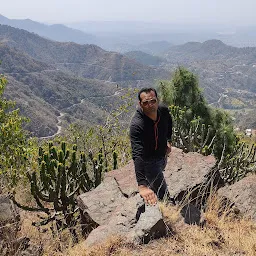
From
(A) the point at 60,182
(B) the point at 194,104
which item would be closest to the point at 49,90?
(B) the point at 194,104

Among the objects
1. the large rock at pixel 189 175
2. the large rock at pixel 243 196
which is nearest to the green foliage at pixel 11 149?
the large rock at pixel 189 175

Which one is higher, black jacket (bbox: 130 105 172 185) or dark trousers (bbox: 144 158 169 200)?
black jacket (bbox: 130 105 172 185)

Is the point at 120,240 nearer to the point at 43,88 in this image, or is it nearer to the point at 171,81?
the point at 171,81

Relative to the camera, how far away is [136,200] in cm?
487

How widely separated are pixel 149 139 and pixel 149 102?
519 millimetres

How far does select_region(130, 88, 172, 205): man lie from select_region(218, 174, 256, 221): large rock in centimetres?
167

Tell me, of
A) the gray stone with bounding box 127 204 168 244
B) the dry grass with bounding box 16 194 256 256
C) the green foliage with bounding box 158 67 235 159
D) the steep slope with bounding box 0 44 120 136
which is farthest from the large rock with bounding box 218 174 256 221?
the steep slope with bounding box 0 44 120 136

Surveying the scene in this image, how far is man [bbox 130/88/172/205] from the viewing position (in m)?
4.06

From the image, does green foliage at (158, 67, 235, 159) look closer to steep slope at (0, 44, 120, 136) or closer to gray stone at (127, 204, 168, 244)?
gray stone at (127, 204, 168, 244)

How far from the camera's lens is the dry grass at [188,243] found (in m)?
3.88

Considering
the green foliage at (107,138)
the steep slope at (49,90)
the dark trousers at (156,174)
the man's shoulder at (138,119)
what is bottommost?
the steep slope at (49,90)

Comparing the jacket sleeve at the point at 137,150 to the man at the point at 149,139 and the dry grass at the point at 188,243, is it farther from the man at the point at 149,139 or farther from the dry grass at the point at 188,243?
the dry grass at the point at 188,243

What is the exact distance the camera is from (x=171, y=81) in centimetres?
1509

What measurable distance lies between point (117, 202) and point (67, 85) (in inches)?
7098
